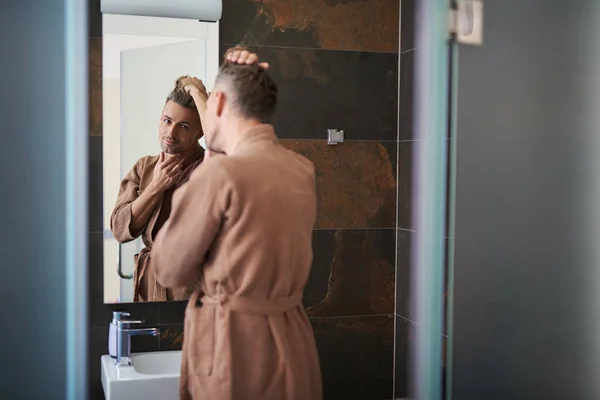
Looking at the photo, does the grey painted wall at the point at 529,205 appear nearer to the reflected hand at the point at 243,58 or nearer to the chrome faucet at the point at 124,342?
the reflected hand at the point at 243,58

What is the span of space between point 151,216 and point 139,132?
258 millimetres

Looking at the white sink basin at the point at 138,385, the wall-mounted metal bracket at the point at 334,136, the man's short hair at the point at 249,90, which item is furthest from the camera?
the wall-mounted metal bracket at the point at 334,136

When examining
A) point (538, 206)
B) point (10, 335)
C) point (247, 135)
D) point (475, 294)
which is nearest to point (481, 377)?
point (475, 294)

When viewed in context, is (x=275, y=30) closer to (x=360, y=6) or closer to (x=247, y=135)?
(x=360, y=6)

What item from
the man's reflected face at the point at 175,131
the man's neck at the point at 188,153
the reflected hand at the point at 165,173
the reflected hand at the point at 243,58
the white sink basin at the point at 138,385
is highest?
the reflected hand at the point at 243,58

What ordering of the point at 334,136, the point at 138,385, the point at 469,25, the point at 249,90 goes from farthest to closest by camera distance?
the point at 334,136, the point at 138,385, the point at 249,90, the point at 469,25

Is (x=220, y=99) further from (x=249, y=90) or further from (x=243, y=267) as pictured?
(x=243, y=267)

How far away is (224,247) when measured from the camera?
1.42m

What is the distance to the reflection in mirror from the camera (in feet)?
7.54

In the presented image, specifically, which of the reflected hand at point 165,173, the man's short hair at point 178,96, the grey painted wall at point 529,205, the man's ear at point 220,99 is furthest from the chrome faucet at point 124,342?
the grey painted wall at point 529,205

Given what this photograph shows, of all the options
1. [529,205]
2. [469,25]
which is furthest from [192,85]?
[529,205]

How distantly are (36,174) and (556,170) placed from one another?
2.93 feet

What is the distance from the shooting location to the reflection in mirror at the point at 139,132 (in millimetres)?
2299

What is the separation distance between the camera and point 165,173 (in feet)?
7.63
